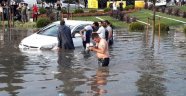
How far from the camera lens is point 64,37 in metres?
20.8

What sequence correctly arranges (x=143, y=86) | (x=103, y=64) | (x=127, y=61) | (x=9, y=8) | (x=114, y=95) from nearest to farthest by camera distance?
(x=114, y=95) < (x=143, y=86) < (x=103, y=64) < (x=127, y=61) < (x=9, y=8)

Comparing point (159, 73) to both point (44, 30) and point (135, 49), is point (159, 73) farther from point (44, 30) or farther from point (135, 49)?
point (44, 30)

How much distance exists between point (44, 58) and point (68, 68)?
8.95ft

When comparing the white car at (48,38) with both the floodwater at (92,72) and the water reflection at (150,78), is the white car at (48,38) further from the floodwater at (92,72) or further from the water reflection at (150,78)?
the water reflection at (150,78)

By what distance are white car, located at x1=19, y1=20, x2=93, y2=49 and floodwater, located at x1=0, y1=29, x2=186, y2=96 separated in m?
0.54

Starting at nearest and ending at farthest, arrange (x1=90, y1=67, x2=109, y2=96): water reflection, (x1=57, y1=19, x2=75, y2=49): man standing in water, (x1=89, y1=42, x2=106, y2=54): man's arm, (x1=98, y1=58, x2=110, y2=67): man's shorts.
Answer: (x1=90, y1=67, x2=109, y2=96): water reflection
(x1=89, y1=42, x2=106, y2=54): man's arm
(x1=98, y1=58, x2=110, y2=67): man's shorts
(x1=57, y1=19, x2=75, y2=49): man standing in water

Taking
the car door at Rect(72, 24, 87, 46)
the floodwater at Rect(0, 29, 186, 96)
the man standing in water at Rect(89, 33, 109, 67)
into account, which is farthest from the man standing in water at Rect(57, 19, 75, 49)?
the man standing in water at Rect(89, 33, 109, 67)

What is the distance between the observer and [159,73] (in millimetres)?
A: 15336

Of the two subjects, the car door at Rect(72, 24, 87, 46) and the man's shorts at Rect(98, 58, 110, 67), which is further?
the car door at Rect(72, 24, 87, 46)

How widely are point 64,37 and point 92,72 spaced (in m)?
5.74

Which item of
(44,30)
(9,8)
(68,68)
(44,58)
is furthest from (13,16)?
(68,68)

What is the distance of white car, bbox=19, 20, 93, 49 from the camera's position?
21.5m

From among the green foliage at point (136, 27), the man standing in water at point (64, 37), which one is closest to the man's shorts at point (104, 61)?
the man standing in water at point (64, 37)

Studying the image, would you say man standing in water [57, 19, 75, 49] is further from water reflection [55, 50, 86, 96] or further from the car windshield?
the car windshield
